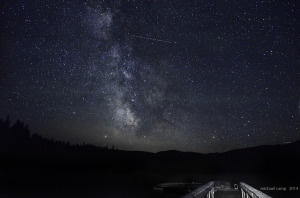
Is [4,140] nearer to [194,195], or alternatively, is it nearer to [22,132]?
[22,132]

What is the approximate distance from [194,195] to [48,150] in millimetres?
206174

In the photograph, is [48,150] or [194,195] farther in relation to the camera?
[48,150]

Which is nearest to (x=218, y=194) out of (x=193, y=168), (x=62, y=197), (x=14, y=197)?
(x=62, y=197)

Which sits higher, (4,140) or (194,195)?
(4,140)

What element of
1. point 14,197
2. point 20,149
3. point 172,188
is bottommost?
point 14,197

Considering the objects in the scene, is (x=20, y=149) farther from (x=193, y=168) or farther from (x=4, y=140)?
(x=193, y=168)

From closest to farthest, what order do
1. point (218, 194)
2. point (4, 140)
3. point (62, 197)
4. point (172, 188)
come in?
point (218, 194), point (172, 188), point (62, 197), point (4, 140)

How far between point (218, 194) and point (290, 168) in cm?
20536

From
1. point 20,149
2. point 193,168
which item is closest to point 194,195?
point 193,168

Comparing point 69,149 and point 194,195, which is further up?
point 69,149

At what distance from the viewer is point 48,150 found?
199 metres

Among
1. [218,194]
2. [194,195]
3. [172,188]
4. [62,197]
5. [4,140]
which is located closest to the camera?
[194,195]

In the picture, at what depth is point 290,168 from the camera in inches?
7746

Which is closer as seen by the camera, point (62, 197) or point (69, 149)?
point (62, 197)
